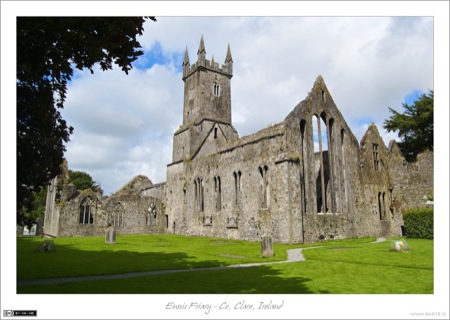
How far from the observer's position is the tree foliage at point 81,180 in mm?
61412

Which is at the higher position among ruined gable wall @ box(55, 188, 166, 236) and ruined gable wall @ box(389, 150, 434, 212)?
ruined gable wall @ box(389, 150, 434, 212)

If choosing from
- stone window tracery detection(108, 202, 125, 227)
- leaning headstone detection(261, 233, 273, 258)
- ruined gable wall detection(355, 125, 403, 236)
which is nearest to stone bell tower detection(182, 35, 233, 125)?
stone window tracery detection(108, 202, 125, 227)

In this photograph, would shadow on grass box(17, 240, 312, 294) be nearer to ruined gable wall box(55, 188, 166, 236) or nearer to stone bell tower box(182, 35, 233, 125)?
ruined gable wall box(55, 188, 166, 236)

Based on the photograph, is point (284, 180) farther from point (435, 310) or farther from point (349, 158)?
point (435, 310)

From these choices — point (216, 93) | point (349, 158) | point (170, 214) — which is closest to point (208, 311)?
point (349, 158)

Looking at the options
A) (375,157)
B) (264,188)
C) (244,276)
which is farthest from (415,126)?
(244,276)

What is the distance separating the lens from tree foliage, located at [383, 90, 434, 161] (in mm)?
35125

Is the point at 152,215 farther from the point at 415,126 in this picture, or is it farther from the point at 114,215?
the point at 415,126

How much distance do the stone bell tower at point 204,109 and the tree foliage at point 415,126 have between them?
1803 centimetres

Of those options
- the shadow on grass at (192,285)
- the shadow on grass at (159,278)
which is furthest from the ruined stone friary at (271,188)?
the shadow on grass at (192,285)

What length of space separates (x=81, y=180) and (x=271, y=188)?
160ft

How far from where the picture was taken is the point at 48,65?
26.4 ft

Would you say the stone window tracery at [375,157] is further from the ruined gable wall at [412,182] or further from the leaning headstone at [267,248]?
the leaning headstone at [267,248]

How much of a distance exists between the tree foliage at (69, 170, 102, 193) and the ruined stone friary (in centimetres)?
2718
